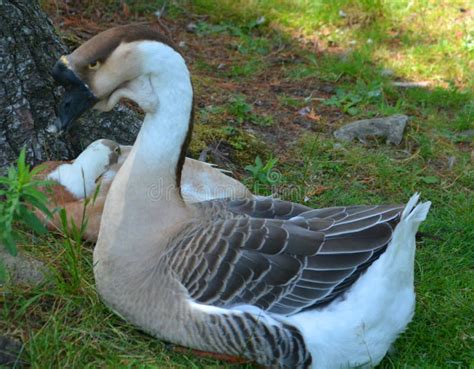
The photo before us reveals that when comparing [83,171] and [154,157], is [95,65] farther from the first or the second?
[83,171]

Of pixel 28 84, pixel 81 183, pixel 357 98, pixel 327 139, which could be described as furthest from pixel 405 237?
pixel 357 98

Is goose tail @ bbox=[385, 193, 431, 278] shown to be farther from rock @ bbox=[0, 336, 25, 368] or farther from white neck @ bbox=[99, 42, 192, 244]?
rock @ bbox=[0, 336, 25, 368]

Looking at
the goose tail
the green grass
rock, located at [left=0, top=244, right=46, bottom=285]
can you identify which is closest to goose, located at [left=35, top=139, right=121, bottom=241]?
the green grass

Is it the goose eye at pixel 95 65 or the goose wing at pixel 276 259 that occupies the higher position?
the goose eye at pixel 95 65

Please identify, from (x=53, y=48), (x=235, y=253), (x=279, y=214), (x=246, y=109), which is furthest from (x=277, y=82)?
(x=235, y=253)

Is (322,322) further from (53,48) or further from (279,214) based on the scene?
(53,48)

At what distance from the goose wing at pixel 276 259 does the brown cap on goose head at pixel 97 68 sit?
78 centimetres

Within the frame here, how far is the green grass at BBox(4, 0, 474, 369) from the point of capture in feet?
10.8

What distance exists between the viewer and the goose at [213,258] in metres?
3.08

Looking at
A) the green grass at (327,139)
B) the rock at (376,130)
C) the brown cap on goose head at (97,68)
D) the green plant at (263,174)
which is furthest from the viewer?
the rock at (376,130)

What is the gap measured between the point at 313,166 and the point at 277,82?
5.00 ft

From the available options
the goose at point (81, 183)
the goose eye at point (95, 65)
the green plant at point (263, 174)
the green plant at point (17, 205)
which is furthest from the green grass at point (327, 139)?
the goose eye at point (95, 65)

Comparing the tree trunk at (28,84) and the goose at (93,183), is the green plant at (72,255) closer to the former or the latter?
the goose at (93,183)

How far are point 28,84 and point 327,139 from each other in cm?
251
